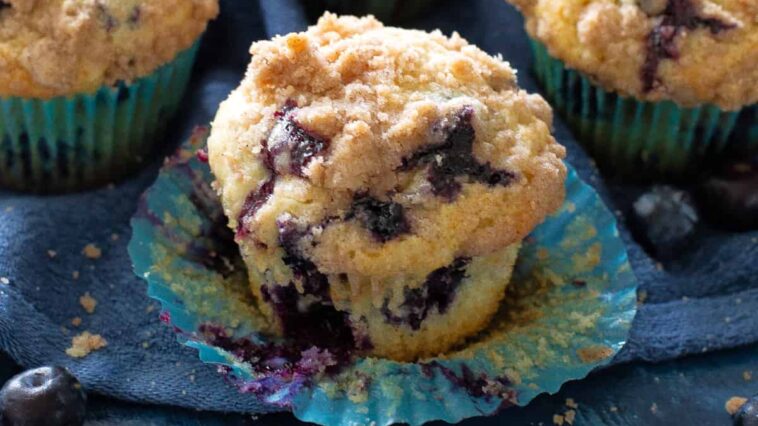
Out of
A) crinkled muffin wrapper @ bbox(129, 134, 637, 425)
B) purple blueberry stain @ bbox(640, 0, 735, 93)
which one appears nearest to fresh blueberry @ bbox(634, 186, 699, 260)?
crinkled muffin wrapper @ bbox(129, 134, 637, 425)

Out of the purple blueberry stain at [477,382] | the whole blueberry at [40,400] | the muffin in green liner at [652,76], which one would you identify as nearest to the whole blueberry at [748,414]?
the purple blueberry stain at [477,382]

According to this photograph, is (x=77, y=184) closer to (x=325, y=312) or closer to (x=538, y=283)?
(x=325, y=312)

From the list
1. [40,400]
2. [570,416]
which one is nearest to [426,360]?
[570,416]

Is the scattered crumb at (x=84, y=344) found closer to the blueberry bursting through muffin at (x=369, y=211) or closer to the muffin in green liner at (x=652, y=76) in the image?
the blueberry bursting through muffin at (x=369, y=211)

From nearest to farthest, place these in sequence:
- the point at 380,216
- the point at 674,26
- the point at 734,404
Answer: the point at 380,216 → the point at 734,404 → the point at 674,26

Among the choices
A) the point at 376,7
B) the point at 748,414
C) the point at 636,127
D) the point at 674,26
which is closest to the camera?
the point at 748,414

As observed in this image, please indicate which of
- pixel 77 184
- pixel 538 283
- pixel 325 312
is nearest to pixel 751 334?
pixel 538 283

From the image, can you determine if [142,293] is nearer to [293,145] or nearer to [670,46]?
[293,145]
